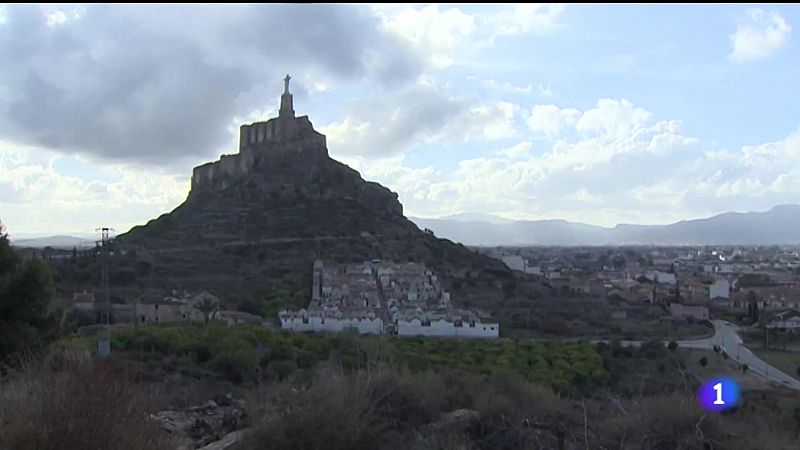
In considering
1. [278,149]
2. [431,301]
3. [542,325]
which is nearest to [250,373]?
[542,325]

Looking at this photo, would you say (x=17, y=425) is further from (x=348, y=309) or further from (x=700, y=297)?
(x=700, y=297)

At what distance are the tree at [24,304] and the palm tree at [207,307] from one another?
14.8 metres

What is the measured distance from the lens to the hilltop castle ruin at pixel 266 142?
57719mm

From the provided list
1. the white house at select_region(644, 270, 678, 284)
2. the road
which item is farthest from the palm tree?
the white house at select_region(644, 270, 678, 284)

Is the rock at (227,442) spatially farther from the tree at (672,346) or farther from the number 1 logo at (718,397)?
the tree at (672,346)

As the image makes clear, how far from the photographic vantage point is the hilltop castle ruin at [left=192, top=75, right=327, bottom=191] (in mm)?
57719

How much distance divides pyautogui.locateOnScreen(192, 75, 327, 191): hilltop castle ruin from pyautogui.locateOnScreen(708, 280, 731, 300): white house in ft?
101

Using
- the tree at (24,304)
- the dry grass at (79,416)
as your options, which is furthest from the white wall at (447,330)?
the dry grass at (79,416)

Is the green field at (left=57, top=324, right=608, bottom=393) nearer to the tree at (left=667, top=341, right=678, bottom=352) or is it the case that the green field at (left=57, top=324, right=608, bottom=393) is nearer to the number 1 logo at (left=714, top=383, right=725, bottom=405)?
the tree at (left=667, top=341, right=678, bottom=352)

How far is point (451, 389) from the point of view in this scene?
290 inches

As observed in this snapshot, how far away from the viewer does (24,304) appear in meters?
11.0

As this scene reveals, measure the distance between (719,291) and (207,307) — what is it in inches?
1436

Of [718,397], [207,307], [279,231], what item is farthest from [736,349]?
[279,231]

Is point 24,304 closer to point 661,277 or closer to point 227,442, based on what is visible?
point 227,442
